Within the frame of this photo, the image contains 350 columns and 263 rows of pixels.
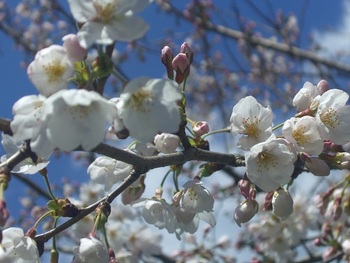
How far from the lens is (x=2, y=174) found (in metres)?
1.43

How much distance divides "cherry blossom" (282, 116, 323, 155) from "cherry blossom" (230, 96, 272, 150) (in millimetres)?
90

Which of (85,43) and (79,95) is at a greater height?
(85,43)

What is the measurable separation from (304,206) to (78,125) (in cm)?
470

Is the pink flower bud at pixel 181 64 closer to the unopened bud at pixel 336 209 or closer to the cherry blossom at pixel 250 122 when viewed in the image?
the cherry blossom at pixel 250 122

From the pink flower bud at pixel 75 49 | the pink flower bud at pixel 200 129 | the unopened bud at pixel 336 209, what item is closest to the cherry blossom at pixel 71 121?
the pink flower bud at pixel 75 49

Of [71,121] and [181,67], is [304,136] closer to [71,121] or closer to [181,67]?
[181,67]

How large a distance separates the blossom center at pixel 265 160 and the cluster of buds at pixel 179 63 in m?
0.41

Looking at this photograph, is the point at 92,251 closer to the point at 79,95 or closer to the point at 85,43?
the point at 79,95

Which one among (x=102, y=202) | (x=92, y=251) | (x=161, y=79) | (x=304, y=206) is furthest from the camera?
(x=304, y=206)

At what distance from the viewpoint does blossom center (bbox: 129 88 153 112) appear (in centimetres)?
154

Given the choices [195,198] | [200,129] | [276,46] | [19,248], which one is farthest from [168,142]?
[276,46]

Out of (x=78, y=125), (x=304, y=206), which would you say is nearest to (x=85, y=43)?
(x=78, y=125)

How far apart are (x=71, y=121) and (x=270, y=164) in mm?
746

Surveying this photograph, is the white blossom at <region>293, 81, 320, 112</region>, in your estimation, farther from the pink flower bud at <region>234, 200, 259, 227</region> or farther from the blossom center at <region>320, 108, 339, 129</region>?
the pink flower bud at <region>234, 200, 259, 227</region>
